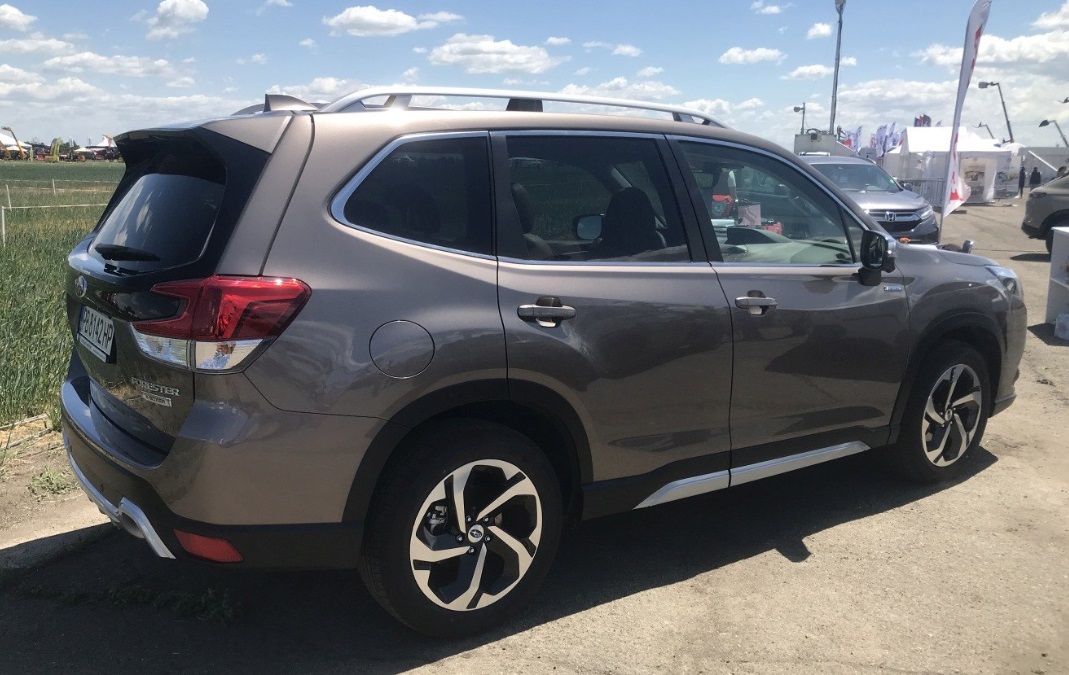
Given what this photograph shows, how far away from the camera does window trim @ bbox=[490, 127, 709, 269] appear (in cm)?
332

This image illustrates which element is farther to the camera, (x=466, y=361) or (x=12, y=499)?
(x=12, y=499)

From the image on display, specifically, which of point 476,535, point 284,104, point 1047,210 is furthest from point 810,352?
point 1047,210

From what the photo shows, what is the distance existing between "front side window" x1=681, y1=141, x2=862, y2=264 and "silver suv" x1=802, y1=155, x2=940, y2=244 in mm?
9926

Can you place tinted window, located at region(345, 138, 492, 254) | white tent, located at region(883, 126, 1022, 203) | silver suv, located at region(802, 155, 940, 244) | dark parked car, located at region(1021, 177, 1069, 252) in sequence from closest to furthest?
1. tinted window, located at region(345, 138, 492, 254)
2. silver suv, located at region(802, 155, 940, 244)
3. dark parked car, located at region(1021, 177, 1069, 252)
4. white tent, located at region(883, 126, 1022, 203)

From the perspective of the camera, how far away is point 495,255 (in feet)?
10.7

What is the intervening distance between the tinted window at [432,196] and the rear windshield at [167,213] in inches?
18.3

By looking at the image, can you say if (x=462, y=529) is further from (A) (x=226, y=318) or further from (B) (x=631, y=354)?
(A) (x=226, y=318)

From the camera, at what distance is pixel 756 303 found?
385cm

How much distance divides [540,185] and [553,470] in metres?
1.07

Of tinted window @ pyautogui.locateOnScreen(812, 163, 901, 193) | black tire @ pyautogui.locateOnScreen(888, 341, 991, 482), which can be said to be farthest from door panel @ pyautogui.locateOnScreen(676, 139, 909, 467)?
tinted window @ pyautogui.locateOnScreen(812, 163, 901, 193)

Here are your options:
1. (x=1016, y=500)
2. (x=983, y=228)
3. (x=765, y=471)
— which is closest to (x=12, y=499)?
(x=765, y=471)

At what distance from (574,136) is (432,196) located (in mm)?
728

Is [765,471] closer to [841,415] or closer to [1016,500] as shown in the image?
[841,415]

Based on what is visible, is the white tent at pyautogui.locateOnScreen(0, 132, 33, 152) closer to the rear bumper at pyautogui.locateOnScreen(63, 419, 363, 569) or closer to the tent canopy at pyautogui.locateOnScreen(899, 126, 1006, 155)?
the tent canopy at pyautogui.locateOnScreen(899, 126, 1006, 155)
